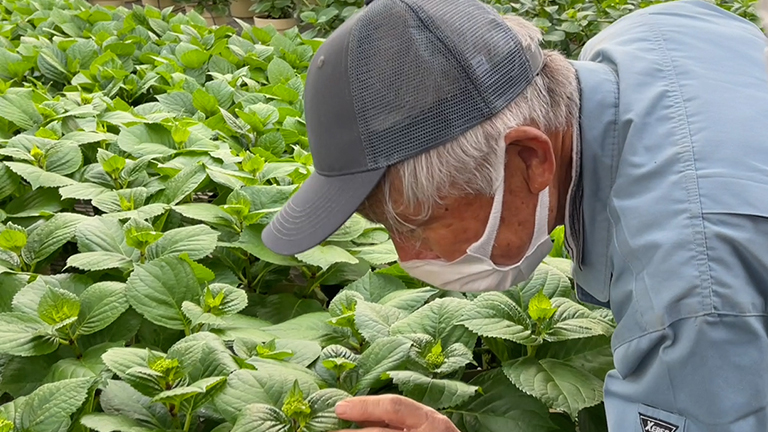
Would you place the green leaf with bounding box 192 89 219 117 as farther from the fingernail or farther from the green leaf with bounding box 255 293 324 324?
the fingernail

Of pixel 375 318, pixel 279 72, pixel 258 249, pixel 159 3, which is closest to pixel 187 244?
pixel 258 249

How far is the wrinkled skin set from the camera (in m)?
1.24

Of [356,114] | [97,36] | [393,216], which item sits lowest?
[97,36]

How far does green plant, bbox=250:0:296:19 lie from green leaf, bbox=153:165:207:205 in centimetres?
402

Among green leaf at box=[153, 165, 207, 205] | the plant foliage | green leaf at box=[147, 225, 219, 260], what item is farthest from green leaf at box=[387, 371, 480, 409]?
green leaf at box=[153, 165, 207, 205]

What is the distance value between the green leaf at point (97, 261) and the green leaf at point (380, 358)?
2.11 feet

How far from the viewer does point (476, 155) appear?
3.93 ft

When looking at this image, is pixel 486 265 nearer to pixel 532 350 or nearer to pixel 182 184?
pixel 532 350

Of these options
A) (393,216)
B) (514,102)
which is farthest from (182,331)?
(514,102)

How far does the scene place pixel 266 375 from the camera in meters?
1.38

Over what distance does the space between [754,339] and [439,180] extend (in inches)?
19.1

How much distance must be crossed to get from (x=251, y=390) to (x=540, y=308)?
1.94 ft

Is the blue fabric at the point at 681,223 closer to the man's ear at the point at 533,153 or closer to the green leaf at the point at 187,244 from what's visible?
the man's ear at the point at 533,153

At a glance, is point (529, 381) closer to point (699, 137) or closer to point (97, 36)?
point (699, 137)
